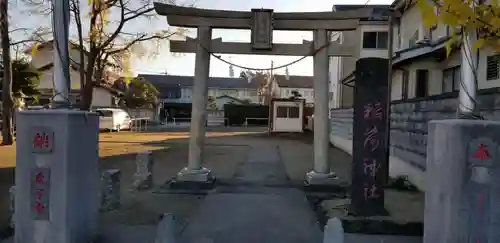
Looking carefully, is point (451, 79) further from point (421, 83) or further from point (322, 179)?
point (322, 179)

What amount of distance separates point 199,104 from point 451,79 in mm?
8428

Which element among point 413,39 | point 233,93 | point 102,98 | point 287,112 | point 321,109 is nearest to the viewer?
point 321,109

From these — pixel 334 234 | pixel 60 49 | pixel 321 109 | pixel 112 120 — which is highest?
pixel 60 49

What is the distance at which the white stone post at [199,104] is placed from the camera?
10078mm

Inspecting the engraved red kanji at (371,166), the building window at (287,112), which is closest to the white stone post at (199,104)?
the engraved red kanji at (371,166)

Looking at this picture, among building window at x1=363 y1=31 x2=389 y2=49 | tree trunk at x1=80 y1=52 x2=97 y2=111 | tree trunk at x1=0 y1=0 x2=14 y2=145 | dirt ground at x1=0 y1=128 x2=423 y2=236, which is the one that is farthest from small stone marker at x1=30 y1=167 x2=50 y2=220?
building window at x1=363 y1=31 x2=389 y2=49

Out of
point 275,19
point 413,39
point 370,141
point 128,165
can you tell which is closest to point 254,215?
point 370,141

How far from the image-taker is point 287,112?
30.2 m

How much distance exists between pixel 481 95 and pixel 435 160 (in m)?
3.43

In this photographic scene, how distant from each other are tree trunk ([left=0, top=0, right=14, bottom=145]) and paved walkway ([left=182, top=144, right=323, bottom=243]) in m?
13.4

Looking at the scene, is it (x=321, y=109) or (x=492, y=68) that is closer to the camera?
(x=321, y=109)

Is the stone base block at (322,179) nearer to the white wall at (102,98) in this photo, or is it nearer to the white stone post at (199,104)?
the white stone post at (199,104)

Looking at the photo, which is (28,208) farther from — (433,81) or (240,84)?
(240,84)

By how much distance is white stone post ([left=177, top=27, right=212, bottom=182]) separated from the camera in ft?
33.1
